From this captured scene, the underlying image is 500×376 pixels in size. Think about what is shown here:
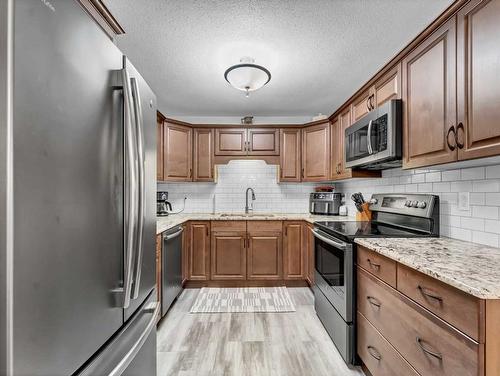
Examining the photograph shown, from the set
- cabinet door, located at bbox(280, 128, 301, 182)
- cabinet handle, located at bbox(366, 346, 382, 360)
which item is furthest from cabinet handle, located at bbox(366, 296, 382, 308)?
cabinet door, located at bbox(280, 128, 301, 182)

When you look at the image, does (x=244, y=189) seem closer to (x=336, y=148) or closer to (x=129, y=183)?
(x=336, y=148)

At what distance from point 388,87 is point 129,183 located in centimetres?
197

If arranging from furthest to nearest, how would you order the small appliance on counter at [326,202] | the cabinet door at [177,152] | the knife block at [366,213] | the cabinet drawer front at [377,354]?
the small appliance on counter at [326,202], the cabinet door at [177,152], the knife block at [366,213], the cabinet drawer front at [377,354]

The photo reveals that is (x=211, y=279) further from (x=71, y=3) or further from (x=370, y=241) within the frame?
(x=71, y=3)

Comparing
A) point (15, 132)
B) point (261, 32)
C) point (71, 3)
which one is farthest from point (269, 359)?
point (261, 32)

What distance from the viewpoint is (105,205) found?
872 millimetres

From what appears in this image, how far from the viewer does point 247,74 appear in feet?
7.37

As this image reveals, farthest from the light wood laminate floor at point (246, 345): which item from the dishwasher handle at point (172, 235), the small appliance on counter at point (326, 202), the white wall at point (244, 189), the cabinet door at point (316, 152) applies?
the cabinet door at point (316, 152)

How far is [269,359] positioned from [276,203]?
2.30 metres

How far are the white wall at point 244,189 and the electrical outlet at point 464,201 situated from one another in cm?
229

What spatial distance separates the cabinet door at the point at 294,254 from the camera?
10.9 ft

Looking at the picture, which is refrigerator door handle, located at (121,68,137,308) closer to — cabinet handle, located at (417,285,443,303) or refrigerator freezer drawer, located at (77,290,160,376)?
refrigerator freezer drawer, located at (77,290,160,376)

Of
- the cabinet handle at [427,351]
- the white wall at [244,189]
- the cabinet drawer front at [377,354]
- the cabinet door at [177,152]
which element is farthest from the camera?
the white wall at [244,189]

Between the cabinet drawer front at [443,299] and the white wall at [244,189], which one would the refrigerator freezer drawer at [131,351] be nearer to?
the cabinet drawer front at [443,299]
